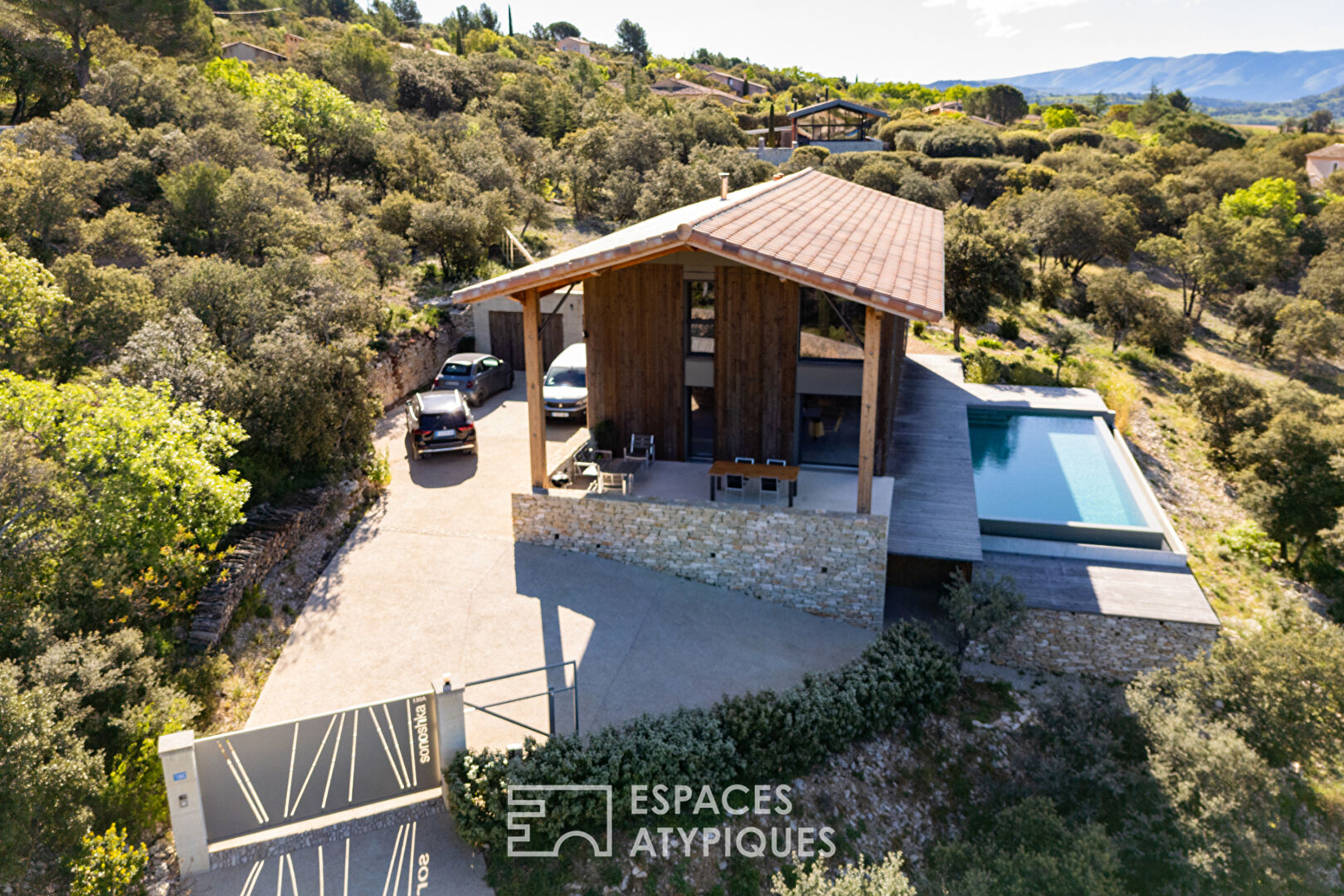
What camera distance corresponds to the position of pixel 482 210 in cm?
2550

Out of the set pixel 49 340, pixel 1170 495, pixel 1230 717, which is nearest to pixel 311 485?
pixel 49 340

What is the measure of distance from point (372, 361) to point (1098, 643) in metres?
15.6

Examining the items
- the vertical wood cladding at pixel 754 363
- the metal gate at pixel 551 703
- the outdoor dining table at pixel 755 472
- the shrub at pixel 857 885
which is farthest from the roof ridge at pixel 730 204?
the shrub at pixel 857 885

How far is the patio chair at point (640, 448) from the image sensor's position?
1457cm

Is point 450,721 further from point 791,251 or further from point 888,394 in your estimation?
point 888,394

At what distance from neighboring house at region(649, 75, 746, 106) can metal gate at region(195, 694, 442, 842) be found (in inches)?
3240

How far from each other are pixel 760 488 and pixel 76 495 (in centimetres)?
904

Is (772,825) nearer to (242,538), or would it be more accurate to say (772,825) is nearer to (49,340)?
(242,538)

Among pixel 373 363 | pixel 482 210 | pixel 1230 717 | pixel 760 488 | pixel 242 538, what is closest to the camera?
pixel 1230 717

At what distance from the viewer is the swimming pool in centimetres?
1446

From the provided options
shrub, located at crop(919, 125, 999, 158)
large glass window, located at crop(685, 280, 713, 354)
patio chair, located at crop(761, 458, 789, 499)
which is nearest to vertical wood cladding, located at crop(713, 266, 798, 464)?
large glass window, located at crop(685, 280, 713, 354)

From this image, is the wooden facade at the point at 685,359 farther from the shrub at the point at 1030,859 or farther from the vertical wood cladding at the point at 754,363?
the shrub at the point at 1030,859

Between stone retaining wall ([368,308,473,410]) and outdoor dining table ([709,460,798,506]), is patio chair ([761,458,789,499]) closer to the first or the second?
outdoor dining table ([709,460,798,506])

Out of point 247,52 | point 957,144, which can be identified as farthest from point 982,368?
point 247,52
